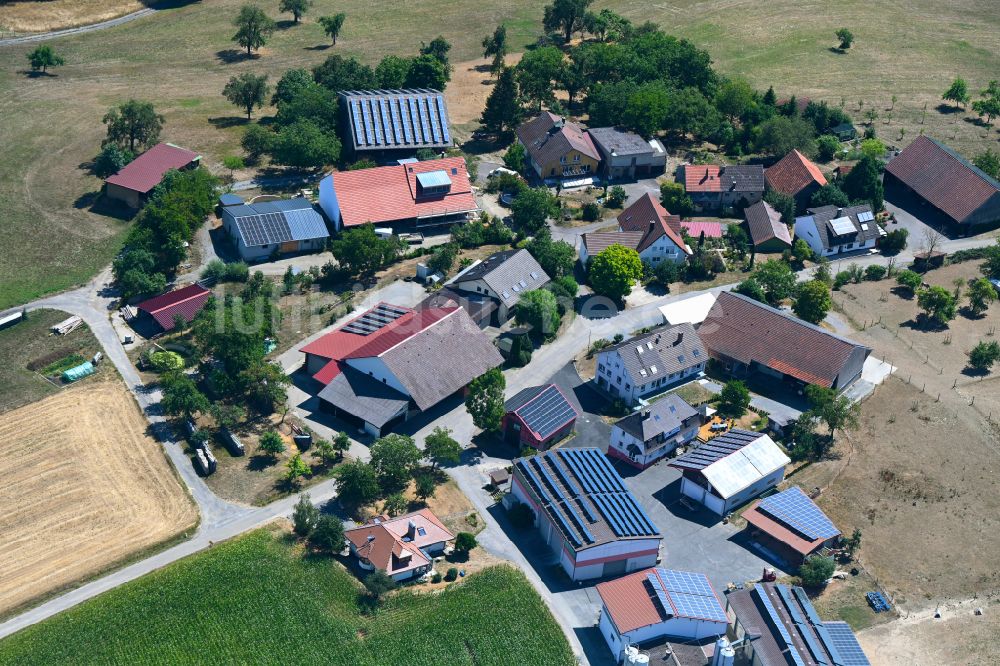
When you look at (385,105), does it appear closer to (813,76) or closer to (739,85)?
(739,85)

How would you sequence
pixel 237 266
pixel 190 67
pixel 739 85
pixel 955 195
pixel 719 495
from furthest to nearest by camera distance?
pixel 190 67 → pixel 739 85 → pixel 955 195 → pixel 237 266 → pixel 719 495

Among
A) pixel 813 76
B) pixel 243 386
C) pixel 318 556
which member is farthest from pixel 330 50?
pixel 318 556

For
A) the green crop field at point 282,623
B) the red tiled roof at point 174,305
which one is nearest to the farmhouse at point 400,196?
the red tiled roof at point 174,305

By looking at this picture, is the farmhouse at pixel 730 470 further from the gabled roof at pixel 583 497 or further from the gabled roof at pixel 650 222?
the gabled roof at pixel 650 222

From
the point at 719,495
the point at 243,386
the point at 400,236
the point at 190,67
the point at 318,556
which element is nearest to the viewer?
the point at 318,556

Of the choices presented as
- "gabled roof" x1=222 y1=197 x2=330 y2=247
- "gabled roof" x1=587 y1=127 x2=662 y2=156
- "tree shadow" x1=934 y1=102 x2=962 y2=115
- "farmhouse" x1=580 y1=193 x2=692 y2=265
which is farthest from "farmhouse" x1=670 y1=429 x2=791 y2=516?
"tree shadow" x1=934 y1=102 x2=962 y2=115

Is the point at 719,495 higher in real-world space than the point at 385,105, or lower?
lower

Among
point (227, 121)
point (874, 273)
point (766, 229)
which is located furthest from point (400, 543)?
point (227, 121)
